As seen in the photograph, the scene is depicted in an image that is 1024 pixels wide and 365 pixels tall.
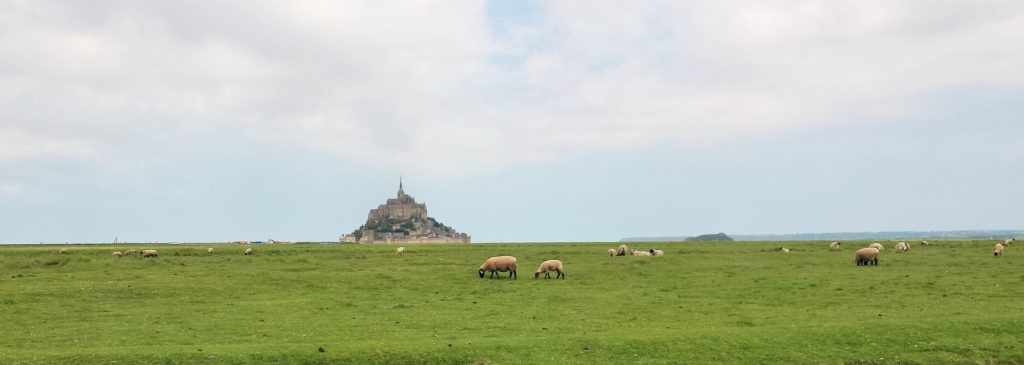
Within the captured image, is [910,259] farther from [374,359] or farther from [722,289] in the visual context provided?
[374,359]

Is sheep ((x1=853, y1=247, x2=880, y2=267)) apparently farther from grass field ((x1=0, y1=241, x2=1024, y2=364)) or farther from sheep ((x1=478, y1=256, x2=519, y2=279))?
sheep ((x1=478, y1=256, x2=519, y2=279))

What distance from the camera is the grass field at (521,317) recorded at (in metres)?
19.8

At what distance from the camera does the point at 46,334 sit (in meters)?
23.3

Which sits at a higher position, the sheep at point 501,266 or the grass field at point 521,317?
the sheep at point 501,266

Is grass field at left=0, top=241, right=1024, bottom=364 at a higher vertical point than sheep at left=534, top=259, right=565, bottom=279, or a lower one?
lower

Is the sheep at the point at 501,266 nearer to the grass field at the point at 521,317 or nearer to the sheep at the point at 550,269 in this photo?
the grass field at the point at 521,317

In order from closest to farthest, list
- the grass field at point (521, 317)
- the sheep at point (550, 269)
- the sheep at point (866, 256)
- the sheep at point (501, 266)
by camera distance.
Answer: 1. the grass field at point (521, 317)
2. the sheep at point (550, 269)
3. the sheep at point (501, 266)
4. the sheep at point (866, 256)

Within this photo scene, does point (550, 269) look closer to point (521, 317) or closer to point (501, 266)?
point (501, 266)

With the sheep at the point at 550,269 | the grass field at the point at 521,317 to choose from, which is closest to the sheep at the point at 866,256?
the grass field at the point at 521,317

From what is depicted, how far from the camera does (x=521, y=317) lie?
2658 centimetres

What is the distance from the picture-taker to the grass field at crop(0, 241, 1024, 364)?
19.8m

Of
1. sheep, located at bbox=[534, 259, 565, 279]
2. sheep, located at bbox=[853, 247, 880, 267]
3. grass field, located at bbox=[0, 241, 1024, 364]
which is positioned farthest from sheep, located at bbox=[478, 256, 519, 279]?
sheep, located at bbox=[853, 247, 880, 267]

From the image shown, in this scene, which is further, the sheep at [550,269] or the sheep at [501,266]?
the sheep at [501,266]

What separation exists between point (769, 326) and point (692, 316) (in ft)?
11.6
